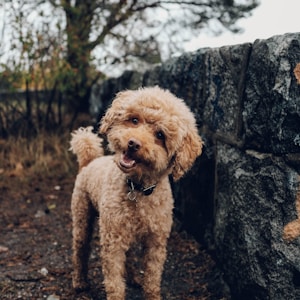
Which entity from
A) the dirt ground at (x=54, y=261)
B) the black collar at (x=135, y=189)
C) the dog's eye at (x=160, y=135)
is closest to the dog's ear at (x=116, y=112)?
the dog's eye at (x=160, y=135)

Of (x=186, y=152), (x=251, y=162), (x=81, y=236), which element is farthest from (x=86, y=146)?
(x=251, y=162)

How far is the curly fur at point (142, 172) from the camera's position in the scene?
2514 mm

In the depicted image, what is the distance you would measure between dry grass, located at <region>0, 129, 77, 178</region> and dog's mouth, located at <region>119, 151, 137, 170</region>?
13.0ft

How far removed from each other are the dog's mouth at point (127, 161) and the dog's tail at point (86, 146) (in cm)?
109

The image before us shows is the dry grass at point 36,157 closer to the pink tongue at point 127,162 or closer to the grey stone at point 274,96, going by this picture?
the pink tongue at point 127,162

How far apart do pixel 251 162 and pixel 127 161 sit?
77cm

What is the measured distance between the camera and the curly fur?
2.51 metres

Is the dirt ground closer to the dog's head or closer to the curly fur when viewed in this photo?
the curly fur

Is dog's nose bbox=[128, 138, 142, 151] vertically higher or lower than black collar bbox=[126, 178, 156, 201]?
higher

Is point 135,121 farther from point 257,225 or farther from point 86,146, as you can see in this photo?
point 86,146

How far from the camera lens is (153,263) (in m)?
2.87

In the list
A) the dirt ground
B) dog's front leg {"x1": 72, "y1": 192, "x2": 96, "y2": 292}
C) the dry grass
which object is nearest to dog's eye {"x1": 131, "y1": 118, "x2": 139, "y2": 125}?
dog's front leg {"x1": 72, "y1": 192, "x2": 96, "y2": 292}

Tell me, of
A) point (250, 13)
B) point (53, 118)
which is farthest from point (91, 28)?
point (250, 13)

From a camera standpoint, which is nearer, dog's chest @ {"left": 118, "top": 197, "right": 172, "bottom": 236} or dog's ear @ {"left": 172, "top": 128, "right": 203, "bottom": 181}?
dog's ear @ {"left": 172, "top": 128, "right": 203, "bottom": 181}
